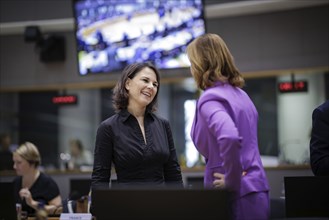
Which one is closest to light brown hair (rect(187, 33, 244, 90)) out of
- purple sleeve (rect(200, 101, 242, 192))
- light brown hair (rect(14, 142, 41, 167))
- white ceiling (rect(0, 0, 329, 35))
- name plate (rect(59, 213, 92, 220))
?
purple sleeve (rect(200, 101, 242, 192))

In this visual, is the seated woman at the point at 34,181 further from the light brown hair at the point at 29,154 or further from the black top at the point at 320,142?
the black top at the point at 320,142

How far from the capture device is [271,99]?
9156 millimetres

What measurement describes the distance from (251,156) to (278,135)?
23.8 feet

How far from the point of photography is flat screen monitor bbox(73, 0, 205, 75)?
5719mm

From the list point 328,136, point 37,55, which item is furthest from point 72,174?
point 328,136

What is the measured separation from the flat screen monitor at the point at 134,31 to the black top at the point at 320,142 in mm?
3368

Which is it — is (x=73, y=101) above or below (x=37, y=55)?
below

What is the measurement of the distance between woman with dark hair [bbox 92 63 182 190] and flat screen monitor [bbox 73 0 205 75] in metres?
3.05

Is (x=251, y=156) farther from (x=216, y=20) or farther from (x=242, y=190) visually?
(x=216, y=20)

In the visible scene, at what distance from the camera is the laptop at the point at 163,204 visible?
1550 millimetres

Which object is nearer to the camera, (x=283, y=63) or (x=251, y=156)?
(x=251, y=156)

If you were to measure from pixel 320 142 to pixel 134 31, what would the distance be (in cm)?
383

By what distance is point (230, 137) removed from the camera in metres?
1.91

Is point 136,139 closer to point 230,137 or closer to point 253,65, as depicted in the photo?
point 230,137
